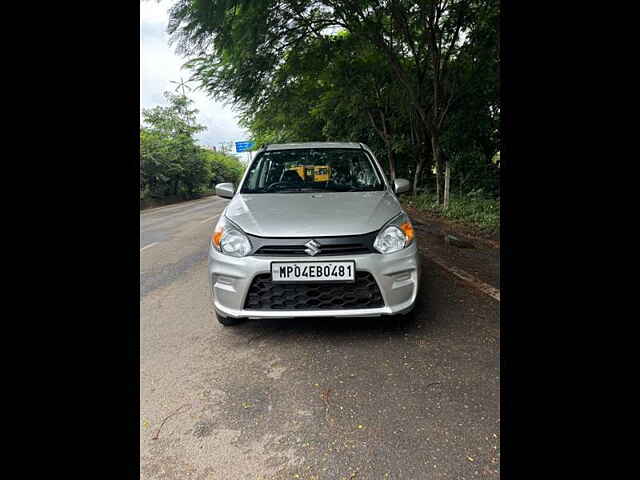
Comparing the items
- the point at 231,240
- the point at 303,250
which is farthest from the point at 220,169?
the point at 303,250

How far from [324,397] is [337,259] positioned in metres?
0.85

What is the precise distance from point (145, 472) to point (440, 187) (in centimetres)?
1114

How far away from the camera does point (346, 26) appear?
8.70m

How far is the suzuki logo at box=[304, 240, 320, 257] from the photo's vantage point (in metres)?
2.51

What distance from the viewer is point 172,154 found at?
79.0ft

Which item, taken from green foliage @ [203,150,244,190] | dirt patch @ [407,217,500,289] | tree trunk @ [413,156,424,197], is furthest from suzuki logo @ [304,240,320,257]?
green foliage @ [203,150,244,190]

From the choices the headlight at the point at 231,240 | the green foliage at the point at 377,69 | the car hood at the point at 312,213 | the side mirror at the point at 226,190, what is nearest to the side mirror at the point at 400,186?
the car hood at the point at 312,213

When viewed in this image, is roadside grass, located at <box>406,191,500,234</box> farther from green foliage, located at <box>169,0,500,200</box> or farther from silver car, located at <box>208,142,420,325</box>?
silver car, located at <box>208,142,420,325</box>

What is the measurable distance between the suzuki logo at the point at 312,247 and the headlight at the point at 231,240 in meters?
0.41

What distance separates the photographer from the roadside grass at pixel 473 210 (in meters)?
7.60

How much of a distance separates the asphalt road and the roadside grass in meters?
4.59

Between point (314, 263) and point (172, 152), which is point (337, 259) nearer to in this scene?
point (314, 263)

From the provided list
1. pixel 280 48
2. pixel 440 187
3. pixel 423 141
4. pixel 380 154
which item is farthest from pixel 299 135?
pixel 280 48
